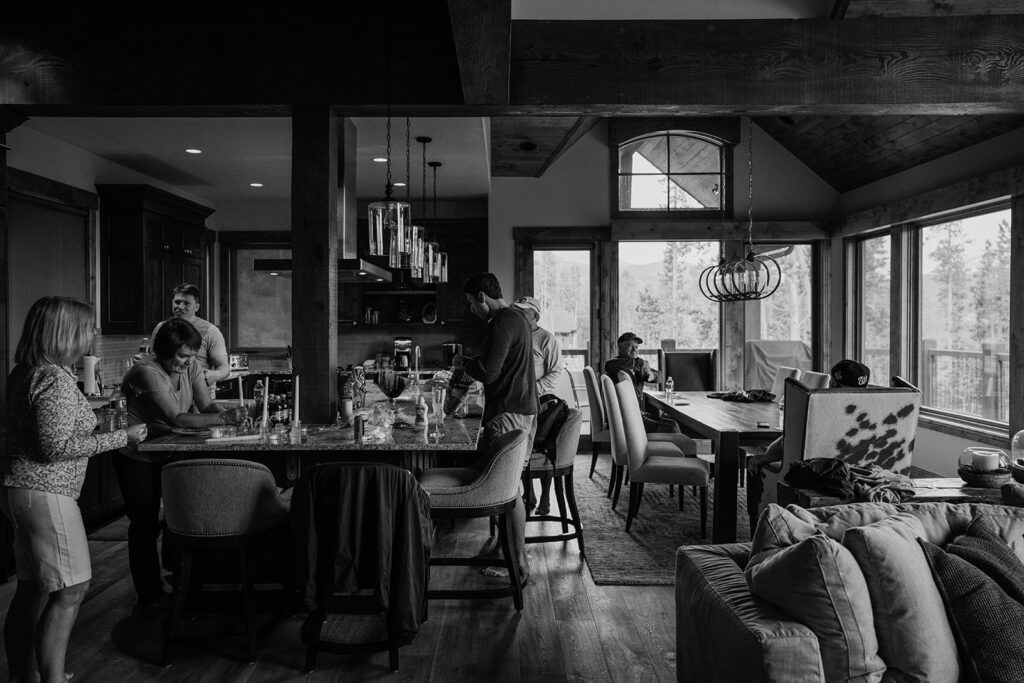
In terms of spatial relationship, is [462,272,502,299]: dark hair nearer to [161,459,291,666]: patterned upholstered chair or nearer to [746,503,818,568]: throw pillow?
[161,459,291,666]: patterned upholstered chair

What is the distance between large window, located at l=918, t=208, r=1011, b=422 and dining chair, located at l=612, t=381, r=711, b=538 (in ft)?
9.53

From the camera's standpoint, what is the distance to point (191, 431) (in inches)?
131

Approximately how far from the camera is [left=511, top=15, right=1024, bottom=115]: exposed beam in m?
→ 3.40

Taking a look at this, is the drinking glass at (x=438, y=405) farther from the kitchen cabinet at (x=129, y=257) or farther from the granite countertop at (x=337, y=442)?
the kitchen cabinet at (x=129, y=257)

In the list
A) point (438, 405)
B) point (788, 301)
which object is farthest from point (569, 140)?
point (438, 405)

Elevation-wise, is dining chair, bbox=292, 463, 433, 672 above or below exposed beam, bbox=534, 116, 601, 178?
below

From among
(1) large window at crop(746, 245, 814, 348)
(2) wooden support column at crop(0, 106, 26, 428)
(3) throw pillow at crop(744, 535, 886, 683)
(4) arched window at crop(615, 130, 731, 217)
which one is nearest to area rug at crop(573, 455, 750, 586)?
(3) throw pillow at crop(744, 535, 886, 683)

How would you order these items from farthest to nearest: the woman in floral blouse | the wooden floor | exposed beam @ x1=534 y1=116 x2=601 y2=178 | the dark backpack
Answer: exposed beam @ x1=534 y1=116 x2=601 y2=178 → the dark backpack → the wooden floor → the woman in floral blouse

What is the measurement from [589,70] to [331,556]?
98.5 inches

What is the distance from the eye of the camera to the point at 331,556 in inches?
103

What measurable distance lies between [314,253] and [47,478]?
1615mm

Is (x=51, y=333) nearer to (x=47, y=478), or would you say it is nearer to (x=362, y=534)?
(x=47, y=478)

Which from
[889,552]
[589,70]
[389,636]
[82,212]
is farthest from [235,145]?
[889,552]

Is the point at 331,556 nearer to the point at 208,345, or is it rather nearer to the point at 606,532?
the point at 606,532
